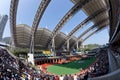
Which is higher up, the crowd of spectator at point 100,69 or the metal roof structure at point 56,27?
the metal roof structure at point 56,27

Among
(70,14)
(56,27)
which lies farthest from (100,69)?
(56,27)

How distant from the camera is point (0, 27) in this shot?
10356 centimetres

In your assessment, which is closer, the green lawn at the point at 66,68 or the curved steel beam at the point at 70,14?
the green lawn at the point at 66,68

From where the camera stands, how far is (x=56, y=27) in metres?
79.8

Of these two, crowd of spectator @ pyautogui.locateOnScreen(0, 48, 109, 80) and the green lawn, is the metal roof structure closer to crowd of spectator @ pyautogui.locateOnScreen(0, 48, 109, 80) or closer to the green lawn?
the green lawn

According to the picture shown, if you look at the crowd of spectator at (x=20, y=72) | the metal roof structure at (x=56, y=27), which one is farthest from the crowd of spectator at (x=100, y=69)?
the metal roof structure at (x=56, y=27)

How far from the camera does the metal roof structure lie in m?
65.3

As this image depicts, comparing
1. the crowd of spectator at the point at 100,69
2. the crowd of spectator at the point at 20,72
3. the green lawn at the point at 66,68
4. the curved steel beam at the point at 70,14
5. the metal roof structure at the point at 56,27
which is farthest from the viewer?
the curved steel beam at the point at 70,14

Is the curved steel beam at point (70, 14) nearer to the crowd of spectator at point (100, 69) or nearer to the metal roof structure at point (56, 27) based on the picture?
the metal roof structure at point (56, 27)

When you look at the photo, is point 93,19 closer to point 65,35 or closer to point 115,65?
point 65,35

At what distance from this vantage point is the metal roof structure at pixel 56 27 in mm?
65312

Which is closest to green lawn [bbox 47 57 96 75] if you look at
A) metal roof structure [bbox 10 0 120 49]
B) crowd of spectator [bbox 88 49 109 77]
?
metal roof structure [bbox 10 0 120 49]

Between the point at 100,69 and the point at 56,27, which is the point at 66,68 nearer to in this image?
the point at 56,27

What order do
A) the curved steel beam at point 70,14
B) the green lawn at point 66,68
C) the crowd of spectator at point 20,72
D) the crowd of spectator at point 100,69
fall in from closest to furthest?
the crowd of spectator at point 20,72 → the crowd of spectator at point 100,69 → the green lawn at point 66,68 → the curved steel beam at point 70,14
